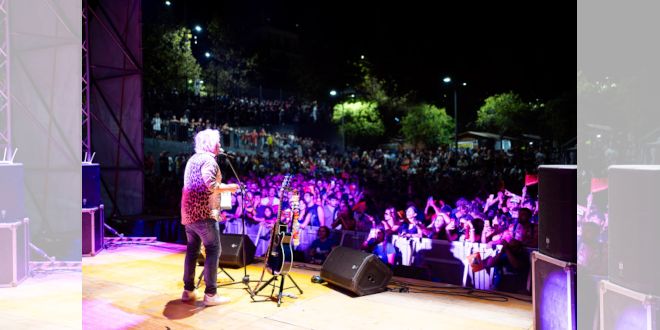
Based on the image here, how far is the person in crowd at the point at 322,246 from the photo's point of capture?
5379 millimetres

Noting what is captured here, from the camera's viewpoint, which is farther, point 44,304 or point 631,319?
point 44,304

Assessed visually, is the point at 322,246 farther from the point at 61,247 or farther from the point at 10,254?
the point at 61,247

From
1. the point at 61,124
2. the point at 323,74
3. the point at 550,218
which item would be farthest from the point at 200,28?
the point at 550,218

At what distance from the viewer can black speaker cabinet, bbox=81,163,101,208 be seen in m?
5.97

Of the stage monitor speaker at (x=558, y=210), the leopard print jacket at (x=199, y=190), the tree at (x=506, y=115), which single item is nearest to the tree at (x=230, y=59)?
the tree at (x=506, y=115)

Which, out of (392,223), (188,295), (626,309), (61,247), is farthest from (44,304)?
(626,309)

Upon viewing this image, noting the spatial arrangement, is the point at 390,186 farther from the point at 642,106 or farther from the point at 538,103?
the point at 642,106

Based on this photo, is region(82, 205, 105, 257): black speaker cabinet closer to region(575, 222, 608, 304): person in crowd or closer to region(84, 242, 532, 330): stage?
region(84, 242, 532, 330): stage

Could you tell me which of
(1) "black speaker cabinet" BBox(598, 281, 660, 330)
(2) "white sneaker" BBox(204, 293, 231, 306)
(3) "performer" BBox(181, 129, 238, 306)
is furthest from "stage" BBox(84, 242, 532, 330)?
(1) "black speaker cabinet" BBox(598, 281, 660, 330)

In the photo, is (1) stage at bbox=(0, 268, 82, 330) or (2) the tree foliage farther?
(2) the tree foliage

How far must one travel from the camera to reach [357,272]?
382 centimetres

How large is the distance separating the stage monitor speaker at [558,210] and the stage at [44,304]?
3245 mm

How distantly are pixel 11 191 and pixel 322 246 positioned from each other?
331cm

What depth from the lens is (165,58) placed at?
13070mm
